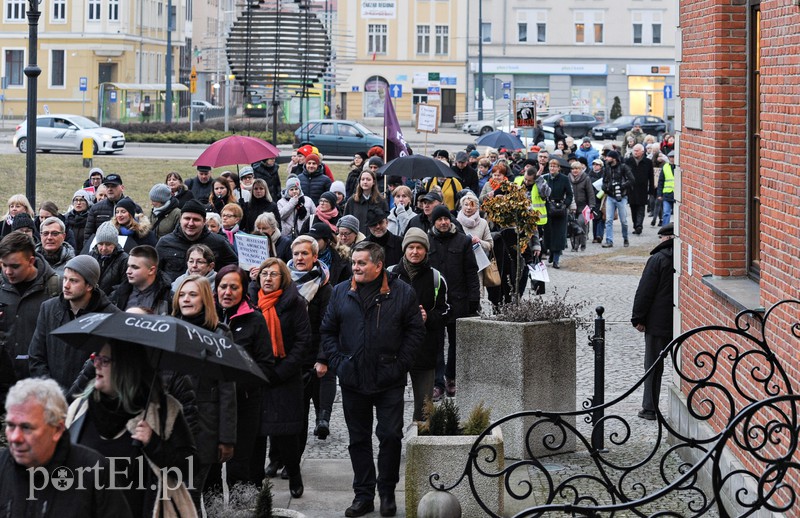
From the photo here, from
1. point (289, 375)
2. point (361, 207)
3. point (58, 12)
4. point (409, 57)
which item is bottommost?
point (289, 375)

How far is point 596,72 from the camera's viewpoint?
82250 millimetres

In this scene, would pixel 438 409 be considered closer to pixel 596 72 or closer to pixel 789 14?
pixel 789 14

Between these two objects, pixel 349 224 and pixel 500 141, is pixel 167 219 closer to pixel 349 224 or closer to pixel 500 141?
pixel 349 224

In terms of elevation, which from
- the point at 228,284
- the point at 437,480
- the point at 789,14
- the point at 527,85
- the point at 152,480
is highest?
the point at 527,85

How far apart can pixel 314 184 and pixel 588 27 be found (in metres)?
65.2

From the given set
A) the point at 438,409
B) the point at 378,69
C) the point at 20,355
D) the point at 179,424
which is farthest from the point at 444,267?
the point at 378,69

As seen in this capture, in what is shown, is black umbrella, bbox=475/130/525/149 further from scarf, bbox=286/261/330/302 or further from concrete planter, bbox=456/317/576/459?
scarf, bbox=286/261/330/302

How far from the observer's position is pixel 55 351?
8.10 metres

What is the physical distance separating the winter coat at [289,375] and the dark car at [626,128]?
5623cm

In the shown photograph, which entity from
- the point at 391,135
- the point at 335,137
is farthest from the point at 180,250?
the point at 335,137

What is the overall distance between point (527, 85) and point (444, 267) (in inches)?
2839

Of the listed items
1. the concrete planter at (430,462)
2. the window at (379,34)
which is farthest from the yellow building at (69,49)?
the concrete planter at (430,462)

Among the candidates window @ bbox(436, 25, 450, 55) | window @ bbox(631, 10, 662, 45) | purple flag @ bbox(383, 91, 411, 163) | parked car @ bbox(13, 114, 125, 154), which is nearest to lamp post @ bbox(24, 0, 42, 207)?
purple flag @ bbox(383, 91, 411, 163)

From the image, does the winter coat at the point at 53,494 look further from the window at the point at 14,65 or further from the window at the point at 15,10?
the window at the point at 15,10
